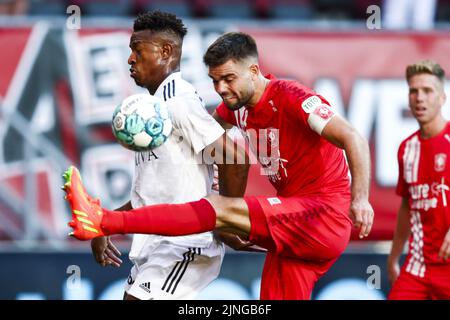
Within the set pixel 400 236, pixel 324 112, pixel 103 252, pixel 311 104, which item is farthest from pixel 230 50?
pixel 400 236

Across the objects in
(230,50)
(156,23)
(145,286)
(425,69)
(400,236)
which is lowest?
(400,236)

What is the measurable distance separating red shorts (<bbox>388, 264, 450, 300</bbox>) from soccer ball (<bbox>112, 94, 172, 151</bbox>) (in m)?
2.39

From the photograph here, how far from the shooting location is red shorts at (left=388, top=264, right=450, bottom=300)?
7.19 metres

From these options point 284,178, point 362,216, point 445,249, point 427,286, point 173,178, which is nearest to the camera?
point 362,216

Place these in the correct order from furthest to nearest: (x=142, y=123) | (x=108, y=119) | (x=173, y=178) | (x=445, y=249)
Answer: (x=108, y=119), (x=445, y=249), (x=173, y=178), (x=142, y=123)

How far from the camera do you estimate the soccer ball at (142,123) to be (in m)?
5.70

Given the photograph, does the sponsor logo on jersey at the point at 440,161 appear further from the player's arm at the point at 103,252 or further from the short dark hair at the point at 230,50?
the player's arm at the point at 103,252

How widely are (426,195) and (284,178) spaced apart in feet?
5.07

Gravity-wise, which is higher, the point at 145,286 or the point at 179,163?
the point at 179,163

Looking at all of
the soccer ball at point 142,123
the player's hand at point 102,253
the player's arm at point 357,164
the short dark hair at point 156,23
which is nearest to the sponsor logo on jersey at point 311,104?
the player's arm at point 357,164

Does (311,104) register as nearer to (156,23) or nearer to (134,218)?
(156,23)

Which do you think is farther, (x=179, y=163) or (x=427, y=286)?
(x=427, y=286)

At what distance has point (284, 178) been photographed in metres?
6.22

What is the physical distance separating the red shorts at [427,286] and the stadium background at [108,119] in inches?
67.5
